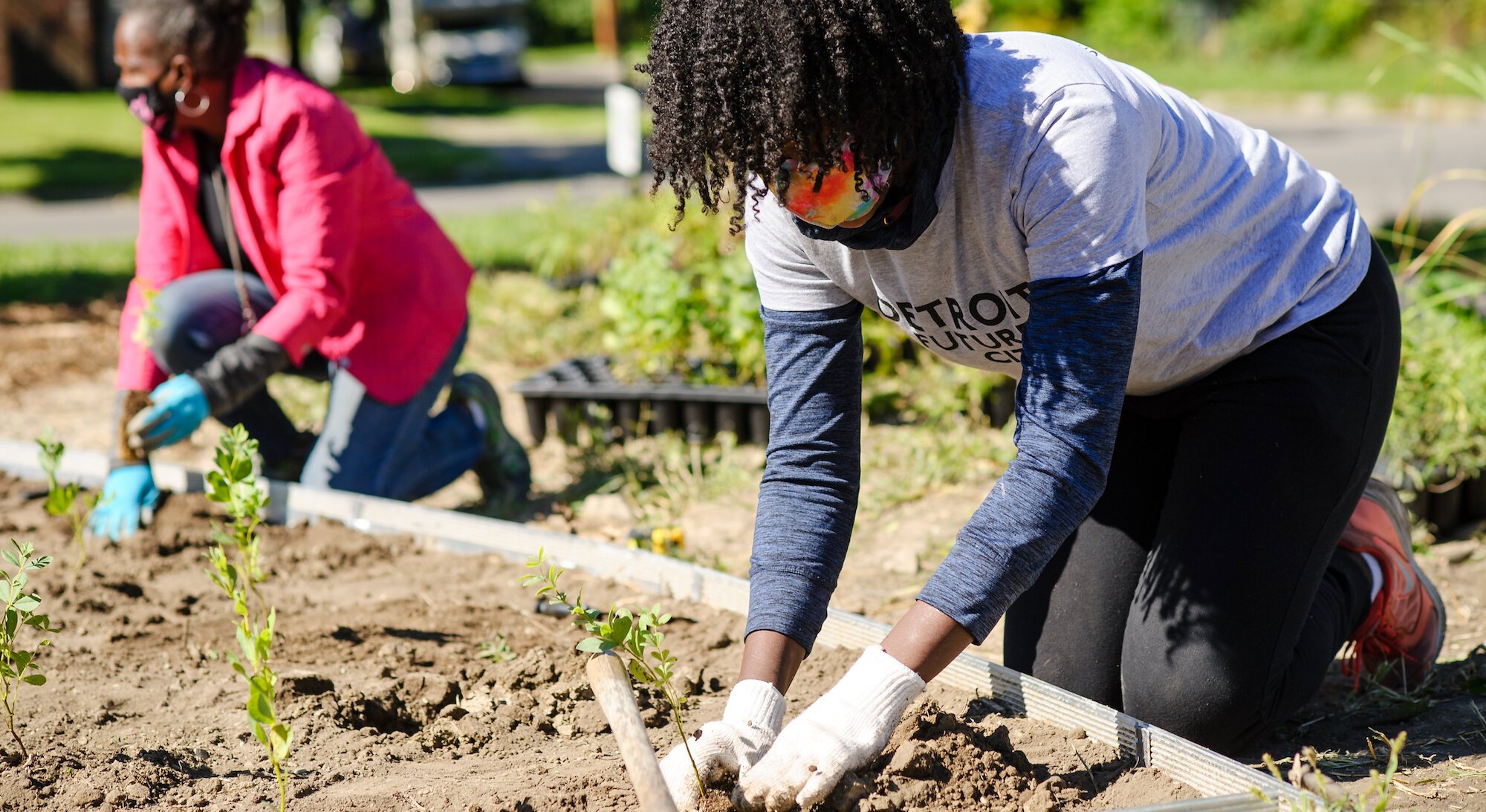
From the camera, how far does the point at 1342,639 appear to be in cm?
218

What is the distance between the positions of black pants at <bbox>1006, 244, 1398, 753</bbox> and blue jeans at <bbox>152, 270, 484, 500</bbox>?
185 cm

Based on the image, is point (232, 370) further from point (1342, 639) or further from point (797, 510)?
point (1342, 639)

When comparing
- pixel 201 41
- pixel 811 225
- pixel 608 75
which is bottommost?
pixel 608 75

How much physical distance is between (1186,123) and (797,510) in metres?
0.78

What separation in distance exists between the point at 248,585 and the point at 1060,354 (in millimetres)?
1566

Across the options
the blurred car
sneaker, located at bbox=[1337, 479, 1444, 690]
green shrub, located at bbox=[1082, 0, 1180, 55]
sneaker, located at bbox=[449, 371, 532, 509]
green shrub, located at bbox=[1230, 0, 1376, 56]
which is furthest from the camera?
the blurred car

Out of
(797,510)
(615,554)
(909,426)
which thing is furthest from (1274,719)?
(909,426)

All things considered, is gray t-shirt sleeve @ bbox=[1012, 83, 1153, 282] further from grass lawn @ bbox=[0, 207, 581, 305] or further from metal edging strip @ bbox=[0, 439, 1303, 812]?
grass lawn @ bbox=[0, 207, 581, 305]

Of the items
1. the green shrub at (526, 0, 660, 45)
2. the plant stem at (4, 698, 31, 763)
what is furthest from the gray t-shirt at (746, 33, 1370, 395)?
the green shrub at (526, 0, 660, 45)

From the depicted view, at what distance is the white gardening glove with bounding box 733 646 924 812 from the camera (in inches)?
60.9

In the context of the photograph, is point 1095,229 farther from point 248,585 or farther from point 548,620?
point 248,585

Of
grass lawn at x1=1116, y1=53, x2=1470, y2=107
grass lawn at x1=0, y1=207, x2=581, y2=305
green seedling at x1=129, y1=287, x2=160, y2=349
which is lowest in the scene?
grass lawn at x1=1116, y1=53, x2=1470, y2=107

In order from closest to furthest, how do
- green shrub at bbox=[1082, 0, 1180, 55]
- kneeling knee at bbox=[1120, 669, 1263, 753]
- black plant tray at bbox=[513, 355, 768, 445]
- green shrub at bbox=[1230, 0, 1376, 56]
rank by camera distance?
kneeling knee at bbox=[1120, 669, 1263, 753] → black plant tray at bbox=[513, 355, 768, 445] → green shrub at bbox=[1230, 0, 1376, 56] → green shrub at bbox=[1082, 0, 1180, 55]

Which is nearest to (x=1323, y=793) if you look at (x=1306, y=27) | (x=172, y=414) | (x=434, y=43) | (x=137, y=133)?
(x=172, y=414)
